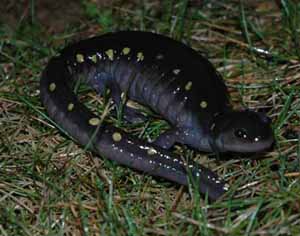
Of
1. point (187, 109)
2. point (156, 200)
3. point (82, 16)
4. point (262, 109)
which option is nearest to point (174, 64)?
point (187, 109)

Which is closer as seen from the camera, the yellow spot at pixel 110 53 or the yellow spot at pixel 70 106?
the yellow spot at pixel 70 106

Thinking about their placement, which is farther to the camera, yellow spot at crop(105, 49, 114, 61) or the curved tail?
yellow spot at crop(105, 49, 114, 61)

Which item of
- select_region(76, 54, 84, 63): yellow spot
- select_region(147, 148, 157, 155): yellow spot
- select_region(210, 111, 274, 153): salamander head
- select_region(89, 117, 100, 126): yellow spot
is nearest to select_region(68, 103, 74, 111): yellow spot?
select_region(89, 117, 100, 126): yellow spot

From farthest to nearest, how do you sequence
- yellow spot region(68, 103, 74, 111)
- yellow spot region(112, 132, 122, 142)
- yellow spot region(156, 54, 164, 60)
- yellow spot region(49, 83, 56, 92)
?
yellow spot region(156, 54, 164, 60)
yellow spot region(49, 83, 56, 92)
yellow spot region(68, 103, 74, 111)
yellow spot region(112, 132, 122, 142)

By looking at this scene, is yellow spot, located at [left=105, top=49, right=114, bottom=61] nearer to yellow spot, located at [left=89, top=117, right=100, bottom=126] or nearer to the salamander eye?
yellow spot, located at [left=89, top=117, right=100, bottom=126]

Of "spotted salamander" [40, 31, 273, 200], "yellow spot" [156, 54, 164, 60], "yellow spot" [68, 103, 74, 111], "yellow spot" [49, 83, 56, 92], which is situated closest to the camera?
"spotted salamander" [40, 31, 273, 200]

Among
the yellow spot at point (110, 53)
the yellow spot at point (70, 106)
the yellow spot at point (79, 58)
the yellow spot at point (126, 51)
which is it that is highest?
the yellow spot at point (126, 51)

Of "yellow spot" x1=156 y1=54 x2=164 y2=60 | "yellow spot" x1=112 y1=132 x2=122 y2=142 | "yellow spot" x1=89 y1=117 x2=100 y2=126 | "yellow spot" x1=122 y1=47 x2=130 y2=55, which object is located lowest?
"yellow spot" x1=89 y1=117 x2=100 y2=126

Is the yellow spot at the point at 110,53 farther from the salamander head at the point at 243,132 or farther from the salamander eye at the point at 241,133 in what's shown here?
the salamander eye at the point at 241,133

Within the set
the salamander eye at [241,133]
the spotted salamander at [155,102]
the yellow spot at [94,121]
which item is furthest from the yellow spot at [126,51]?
the salamander eye at [241,133]
